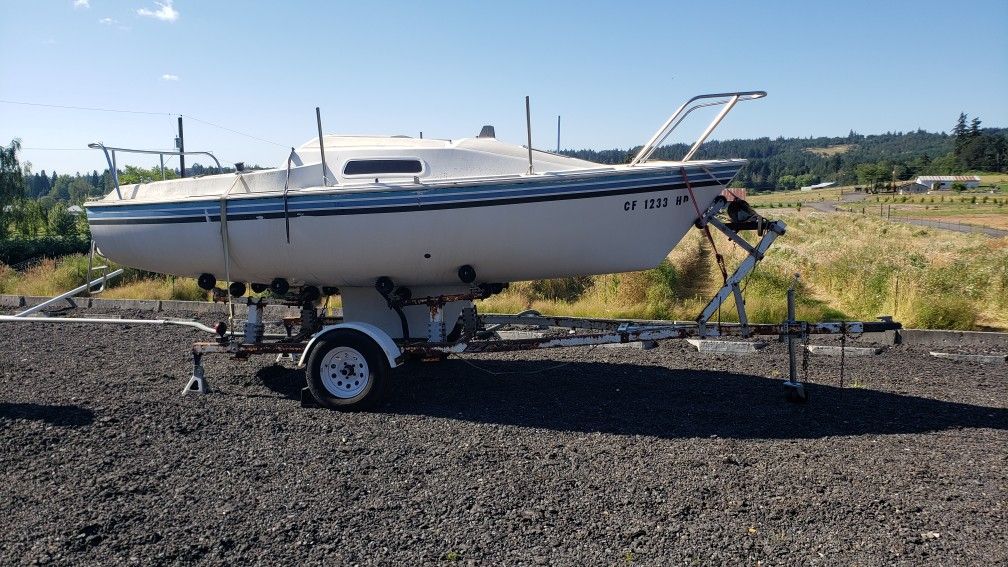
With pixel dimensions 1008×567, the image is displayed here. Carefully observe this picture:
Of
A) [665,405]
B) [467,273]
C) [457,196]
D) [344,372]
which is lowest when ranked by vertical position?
[665,405]

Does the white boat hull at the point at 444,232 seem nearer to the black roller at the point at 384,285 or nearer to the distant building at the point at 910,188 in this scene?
the black roller at the point at 384,285

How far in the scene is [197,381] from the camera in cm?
710

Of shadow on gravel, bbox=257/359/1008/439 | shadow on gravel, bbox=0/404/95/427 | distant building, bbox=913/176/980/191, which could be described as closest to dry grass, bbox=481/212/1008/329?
shadow on gravel, bbox=257/359/1008/439

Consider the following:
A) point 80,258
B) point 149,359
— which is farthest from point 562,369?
point 80,258

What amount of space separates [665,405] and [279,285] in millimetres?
3991

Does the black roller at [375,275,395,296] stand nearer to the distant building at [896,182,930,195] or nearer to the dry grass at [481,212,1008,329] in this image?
the dry grass at [481,212,1008,329]

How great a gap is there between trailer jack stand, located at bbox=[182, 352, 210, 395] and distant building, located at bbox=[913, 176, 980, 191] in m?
107

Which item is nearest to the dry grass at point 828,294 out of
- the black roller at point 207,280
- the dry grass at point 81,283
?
the black roller at point 207,280

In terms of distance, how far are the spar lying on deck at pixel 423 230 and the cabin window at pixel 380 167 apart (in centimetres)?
1

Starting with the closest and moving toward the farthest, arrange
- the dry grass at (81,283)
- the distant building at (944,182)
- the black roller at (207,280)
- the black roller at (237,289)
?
the black roller at (207,280), the black roller at (237,289), the dry grass at (81,283), the distant building at (944,182)

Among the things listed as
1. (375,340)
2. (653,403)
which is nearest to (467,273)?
(375,340)

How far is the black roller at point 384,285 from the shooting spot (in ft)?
23.1

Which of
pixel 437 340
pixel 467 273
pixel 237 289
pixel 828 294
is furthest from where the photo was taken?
pixel 828 294

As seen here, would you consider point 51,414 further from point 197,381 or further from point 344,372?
point 344,372
